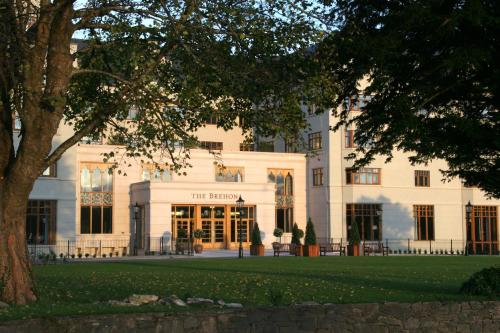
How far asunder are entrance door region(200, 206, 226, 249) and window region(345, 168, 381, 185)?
10.6 metres

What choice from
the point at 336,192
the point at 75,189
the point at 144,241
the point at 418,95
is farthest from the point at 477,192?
the point at 418,95

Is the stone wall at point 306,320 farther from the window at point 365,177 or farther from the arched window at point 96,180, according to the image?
the window at point 365,177

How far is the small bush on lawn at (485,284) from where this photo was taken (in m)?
16.9

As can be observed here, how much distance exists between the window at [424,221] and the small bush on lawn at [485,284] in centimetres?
4525

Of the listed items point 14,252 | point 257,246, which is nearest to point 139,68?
point 14,252

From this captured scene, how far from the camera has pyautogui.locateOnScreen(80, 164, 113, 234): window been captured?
52656 millimetres

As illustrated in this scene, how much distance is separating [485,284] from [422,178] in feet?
152

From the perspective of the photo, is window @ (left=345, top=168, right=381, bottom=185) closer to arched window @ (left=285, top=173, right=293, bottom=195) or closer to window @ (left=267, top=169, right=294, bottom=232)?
arched window @ (left=285, top=173, right=293, bottom=195)

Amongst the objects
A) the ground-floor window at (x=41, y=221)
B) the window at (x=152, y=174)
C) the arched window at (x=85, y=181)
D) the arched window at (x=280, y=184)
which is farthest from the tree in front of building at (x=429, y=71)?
the arched window at (x=280, y=184)

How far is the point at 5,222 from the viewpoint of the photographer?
51.2 feet

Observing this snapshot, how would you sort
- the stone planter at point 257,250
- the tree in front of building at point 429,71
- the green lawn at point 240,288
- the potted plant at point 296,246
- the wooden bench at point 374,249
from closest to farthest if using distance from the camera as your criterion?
the green lawn at point 240,288 < the tree in front of building at point 429,71 < the stone planter at point 257,250 < the potted plant at point 296,246 < the wooden bench at point 374,249

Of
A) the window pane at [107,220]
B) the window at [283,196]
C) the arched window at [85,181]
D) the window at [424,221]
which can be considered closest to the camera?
the arched window at [85,181]

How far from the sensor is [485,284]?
1711 cm

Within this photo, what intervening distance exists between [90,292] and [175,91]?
504 cm
